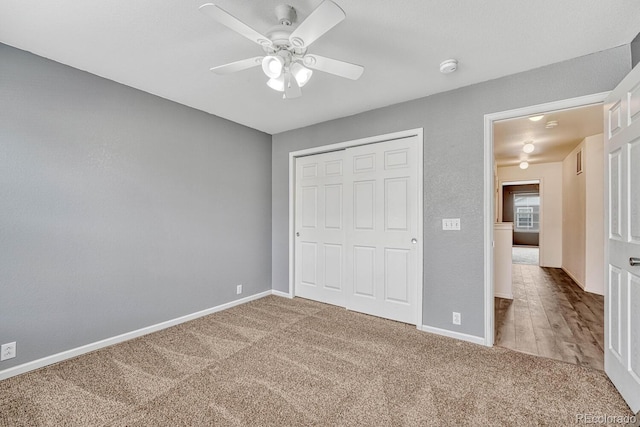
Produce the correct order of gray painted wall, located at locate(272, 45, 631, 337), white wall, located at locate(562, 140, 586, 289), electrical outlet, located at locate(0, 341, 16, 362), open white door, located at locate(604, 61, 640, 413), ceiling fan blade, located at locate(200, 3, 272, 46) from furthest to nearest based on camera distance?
white wall, located at locate(562, 140, 586, 289) → gray painted wall, located at locate(272, 45, 631, 337) → electrical outlet, located at locate(0, 341, 16, 362) → open white door, located at locate(604, 61, 640, 413) → ceiling fan blade, located at locate(200, 3, 272, 46)

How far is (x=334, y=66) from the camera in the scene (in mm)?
1816

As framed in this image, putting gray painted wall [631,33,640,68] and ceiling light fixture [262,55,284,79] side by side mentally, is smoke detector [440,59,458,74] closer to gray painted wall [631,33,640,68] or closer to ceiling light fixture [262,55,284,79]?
gray painted wall [631,33,640,68]

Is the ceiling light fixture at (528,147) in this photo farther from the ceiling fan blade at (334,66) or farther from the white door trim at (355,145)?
the ceiling fan blade at (334,66)

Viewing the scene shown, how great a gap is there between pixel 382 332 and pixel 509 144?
13.5 feet

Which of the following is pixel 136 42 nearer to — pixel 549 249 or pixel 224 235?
pixel 224 235

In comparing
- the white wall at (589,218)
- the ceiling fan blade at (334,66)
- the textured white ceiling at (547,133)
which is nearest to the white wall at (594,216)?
the white wall at (589,218)

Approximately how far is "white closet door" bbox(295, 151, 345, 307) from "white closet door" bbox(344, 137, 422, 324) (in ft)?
0.52

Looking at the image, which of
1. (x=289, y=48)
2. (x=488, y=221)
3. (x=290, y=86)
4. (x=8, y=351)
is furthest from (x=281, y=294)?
(x=289, y=48)

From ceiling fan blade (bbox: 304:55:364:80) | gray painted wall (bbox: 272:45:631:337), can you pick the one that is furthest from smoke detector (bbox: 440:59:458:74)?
ceiling fan blade (bbox: 304:55:364:80)

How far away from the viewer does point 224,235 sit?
12.0ft

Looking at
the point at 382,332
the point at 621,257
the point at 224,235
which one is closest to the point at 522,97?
the point at 621,257

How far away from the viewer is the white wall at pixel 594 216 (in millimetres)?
4391

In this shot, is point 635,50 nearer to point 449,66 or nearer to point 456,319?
point 449,66

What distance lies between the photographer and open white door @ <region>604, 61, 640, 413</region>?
1.69 metres
